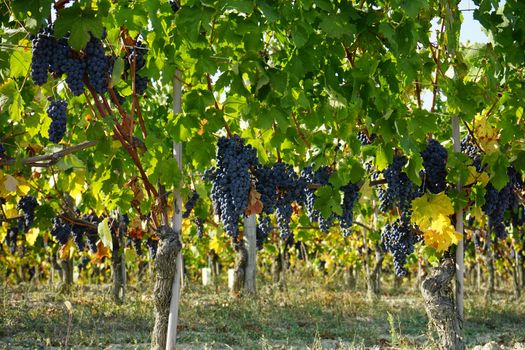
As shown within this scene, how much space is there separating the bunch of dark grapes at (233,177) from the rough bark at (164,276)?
0.37 m

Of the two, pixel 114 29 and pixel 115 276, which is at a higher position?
pixel 114 29

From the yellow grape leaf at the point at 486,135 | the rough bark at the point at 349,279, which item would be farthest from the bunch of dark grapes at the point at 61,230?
the rough bark at the point at 349,279

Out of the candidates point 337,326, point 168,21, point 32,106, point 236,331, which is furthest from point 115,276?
point 168,21

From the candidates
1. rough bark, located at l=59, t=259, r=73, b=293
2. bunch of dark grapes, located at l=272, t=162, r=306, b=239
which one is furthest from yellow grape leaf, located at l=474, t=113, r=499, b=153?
rough bark, located at l=59, t=259, r=73, b=293

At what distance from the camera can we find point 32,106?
189 inches

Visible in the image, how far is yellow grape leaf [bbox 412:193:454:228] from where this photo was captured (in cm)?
427

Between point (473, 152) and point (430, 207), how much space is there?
77 centimetres

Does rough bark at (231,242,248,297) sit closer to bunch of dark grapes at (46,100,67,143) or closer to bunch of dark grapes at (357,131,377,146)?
bunch of dark grapes at (357,131,377,146)

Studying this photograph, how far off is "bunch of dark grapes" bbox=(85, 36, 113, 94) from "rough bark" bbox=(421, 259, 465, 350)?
2.63m

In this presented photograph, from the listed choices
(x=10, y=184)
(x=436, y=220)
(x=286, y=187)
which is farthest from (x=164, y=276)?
(x=436, y=220)

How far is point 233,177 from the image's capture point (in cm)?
386

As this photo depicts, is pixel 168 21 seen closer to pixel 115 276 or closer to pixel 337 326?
pixel 337 326

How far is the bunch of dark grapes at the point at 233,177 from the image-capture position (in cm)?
386

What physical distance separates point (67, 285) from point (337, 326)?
20.4 feet
